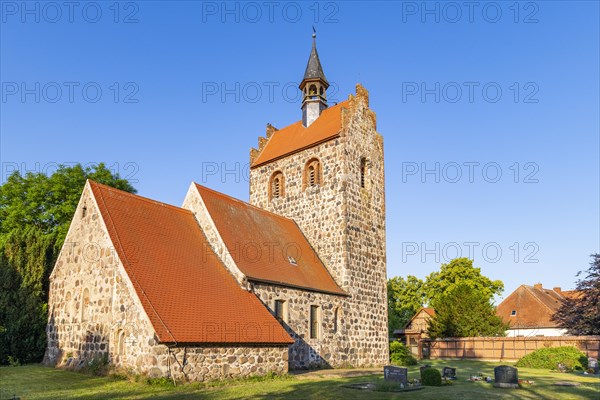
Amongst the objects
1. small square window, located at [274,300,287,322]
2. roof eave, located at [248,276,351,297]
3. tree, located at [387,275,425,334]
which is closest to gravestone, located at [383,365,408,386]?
small square window, located at [274,300,287,322]

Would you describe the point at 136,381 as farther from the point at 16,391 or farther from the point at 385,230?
the point at 385,230

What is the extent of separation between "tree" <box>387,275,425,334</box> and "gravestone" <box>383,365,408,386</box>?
155 feet

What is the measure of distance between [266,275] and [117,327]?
670 centimetres

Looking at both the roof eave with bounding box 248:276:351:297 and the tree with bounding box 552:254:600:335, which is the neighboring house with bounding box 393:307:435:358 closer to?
the tree with bounding box 552:254:600:335

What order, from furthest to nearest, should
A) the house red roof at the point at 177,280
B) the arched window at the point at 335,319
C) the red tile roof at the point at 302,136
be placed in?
the red tile roof at the point at 302,136 → the arched window at the point at 335,319 → the house red roof at the point at 177,280

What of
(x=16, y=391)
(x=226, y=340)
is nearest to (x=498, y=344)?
(x=226, y=340)

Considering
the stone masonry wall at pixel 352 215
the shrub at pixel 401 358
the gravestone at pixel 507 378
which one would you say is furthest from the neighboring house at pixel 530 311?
the gravestone at pixel 507 378

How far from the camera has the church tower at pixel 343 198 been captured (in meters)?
25.5

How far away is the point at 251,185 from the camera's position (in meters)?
31.0

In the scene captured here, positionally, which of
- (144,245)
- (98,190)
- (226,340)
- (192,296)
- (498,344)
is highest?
(98,190)

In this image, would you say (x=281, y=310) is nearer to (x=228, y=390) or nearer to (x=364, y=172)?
(x=228, y=390)

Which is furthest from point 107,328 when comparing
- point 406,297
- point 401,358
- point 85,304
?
point 406,297

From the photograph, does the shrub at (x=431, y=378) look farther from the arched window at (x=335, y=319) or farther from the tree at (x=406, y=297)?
the tree at (x=406, y=297)

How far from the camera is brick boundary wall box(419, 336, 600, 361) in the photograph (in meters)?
28.6
